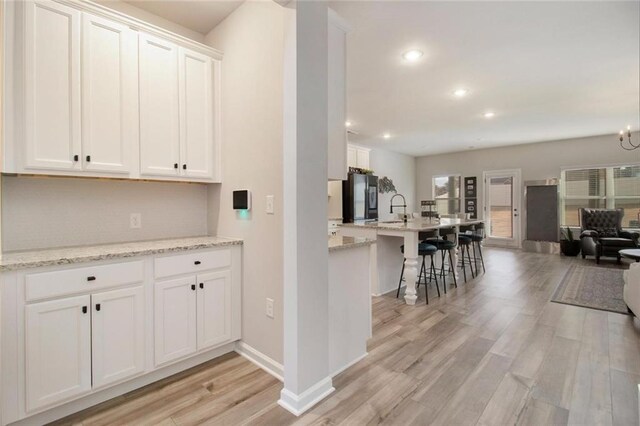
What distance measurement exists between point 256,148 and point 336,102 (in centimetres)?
66

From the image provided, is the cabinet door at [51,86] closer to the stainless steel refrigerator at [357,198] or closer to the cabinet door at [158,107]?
the cabinet door at [158,107]

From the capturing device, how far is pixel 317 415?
5.45 ft

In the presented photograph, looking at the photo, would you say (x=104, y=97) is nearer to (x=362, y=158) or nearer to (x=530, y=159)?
(x=362, y=158)

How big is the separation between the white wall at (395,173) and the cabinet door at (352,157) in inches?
47.2

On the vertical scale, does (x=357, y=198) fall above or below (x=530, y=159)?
below

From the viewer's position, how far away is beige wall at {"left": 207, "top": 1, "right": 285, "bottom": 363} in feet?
6.62

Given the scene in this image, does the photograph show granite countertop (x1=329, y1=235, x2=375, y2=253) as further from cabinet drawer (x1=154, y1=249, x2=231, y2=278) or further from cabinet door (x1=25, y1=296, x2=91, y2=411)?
cabinet door (x1=25, y1=296, x2=91, y2=411)

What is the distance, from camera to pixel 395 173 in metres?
8.73

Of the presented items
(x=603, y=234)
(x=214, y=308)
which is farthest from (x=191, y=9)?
(x=603, y=234)

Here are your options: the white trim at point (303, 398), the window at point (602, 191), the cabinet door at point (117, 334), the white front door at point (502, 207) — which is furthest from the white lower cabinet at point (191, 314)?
the window at point (602, 191)

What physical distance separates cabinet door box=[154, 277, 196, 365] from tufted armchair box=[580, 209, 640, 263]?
287 inches

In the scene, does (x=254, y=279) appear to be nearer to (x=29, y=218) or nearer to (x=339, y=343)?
(x=339, y=343)

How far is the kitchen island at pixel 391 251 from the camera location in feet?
11.6

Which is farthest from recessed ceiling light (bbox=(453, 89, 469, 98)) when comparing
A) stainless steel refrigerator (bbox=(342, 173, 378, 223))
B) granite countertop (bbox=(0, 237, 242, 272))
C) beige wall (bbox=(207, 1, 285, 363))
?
granite countertop (bbox=(0, 237, 242, 272))
